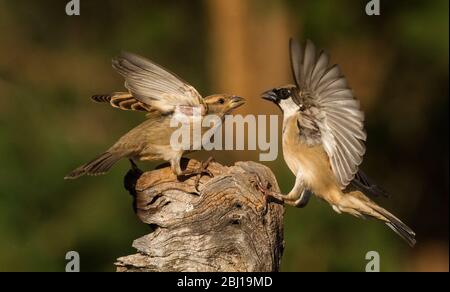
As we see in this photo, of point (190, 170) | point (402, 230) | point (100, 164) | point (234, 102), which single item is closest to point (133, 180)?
A: point (100, 164)

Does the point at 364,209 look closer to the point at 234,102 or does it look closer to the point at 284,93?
the point at 284,93

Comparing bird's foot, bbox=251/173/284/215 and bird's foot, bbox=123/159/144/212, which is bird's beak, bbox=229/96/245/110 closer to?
bird's foot, bbox=251/173/284/215

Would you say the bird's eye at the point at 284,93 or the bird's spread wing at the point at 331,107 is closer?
the bird's spread wing at the point at 331,107

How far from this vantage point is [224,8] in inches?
388

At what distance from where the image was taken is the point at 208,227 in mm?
4812

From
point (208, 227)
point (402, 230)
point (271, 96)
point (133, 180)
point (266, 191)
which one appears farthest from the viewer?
point (271, 96)

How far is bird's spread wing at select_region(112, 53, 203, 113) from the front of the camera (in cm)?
485

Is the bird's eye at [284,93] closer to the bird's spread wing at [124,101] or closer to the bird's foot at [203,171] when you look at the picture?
the bird's foot at [203,171]

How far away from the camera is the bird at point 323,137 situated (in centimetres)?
470

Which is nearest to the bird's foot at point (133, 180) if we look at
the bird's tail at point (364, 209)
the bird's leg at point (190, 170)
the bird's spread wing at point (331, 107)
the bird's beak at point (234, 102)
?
the bird's leg at point (190, 170)

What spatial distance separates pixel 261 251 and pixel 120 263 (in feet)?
2.15

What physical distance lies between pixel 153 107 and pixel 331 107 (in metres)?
0.90

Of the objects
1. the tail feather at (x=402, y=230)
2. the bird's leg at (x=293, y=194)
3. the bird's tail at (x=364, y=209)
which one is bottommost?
the tail feather at (x=402, y=230)

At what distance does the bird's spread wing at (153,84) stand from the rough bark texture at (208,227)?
384 millimetres
